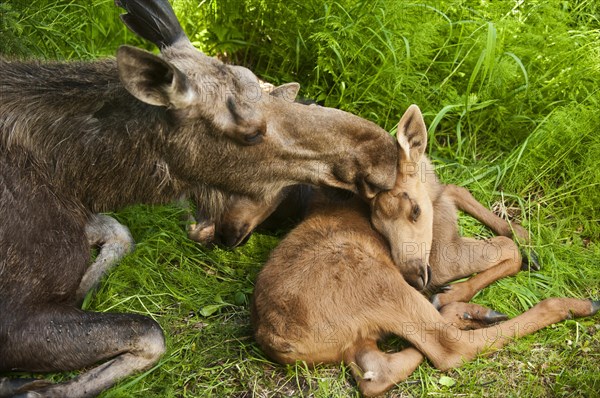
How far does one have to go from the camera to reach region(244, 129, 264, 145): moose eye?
5.03m

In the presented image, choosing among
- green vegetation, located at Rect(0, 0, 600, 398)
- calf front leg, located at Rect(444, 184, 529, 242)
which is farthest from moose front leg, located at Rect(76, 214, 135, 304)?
calf front leg, located at Rect(444, 184, 529, 242)

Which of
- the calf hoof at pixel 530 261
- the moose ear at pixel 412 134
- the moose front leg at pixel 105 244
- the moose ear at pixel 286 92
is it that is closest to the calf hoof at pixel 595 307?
the calf hoof at pixel 530 261

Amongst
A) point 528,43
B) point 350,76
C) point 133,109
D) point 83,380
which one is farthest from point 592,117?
point 83,380

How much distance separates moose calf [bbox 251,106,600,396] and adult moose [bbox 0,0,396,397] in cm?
32

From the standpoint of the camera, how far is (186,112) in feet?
16.1

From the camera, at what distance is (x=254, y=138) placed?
506 cm

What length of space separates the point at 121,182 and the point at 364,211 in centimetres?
152

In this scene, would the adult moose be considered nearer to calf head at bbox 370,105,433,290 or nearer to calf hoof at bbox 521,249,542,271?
calf head at bbox 370,105,433,290

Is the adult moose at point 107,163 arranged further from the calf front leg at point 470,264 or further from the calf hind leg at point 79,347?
the calf front leg at point 470,264

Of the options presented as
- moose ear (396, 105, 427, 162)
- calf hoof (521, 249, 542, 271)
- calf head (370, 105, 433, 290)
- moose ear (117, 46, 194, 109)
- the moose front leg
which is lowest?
the moose front leg

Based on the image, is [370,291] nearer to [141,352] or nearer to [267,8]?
[141,352]

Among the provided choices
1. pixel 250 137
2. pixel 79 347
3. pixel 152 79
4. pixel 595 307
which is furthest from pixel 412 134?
pixel 79 347

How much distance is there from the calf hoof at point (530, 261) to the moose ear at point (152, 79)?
2.59 meters

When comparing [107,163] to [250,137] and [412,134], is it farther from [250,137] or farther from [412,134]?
[412,134]
